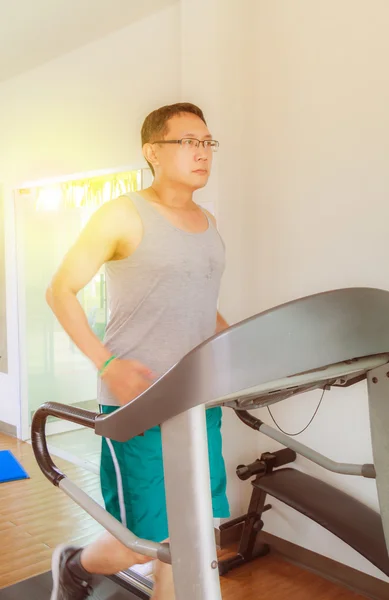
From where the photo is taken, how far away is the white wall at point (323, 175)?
217cm

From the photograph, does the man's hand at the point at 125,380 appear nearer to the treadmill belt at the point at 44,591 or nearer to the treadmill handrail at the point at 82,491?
the treadmill handrail at the point at 82,491

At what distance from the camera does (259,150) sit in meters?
2.59

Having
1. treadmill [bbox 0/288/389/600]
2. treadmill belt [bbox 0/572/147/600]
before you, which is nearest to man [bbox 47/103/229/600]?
treadmill belt [bbox 0/572/147/600]

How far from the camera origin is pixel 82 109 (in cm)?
358

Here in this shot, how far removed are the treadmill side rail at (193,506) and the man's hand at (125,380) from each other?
0.53 metres

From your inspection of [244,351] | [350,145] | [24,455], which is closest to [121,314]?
[244,351]

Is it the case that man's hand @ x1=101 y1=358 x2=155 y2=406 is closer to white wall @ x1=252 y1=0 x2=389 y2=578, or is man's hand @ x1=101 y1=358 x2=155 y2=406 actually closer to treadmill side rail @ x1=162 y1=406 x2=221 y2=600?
treadmill side rail @ x1=162 y1=406 x2=221 y2=600

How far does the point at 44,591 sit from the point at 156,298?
132cm

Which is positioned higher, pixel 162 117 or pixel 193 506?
pixel 162 117

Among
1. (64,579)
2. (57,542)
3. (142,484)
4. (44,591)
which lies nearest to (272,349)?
(142,484)

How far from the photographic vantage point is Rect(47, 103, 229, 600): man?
64.0 inches

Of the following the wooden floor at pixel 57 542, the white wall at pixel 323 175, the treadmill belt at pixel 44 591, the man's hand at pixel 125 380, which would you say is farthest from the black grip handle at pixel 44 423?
the white wall at pixel 323 175

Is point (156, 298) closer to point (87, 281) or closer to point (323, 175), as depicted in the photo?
point (87, 281)

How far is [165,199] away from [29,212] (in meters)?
2.74
